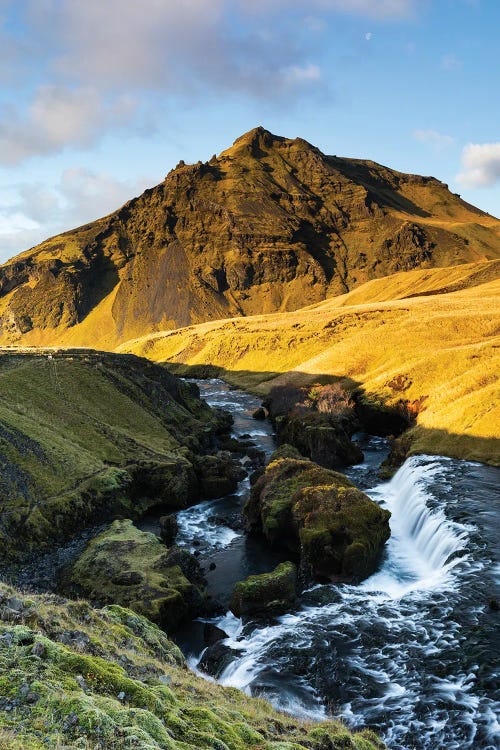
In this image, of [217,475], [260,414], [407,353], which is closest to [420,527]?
[217,475]

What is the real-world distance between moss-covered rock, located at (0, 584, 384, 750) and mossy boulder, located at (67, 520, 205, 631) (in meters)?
9.39

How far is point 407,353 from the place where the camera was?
295ft

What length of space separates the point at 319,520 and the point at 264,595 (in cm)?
723

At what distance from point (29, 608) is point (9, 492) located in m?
25.0

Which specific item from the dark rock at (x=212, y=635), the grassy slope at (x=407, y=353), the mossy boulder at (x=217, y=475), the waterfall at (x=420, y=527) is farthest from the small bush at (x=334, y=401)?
the dark rock at (x=212, y=635)

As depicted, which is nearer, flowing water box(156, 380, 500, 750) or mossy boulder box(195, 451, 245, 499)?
flowing water box(156, 380, 500, 750)

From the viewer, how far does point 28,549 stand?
34.1 meters

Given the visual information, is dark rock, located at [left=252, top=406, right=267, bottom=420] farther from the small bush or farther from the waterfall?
the waterfall

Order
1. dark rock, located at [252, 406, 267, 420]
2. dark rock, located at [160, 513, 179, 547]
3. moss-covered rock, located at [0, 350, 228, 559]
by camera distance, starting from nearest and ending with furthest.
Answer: moss-covered rock, located at [0, 350, 228, 559] → dark rock, located at [160, 513, 179, 547] → dark rock, located at [252, 406, 267, 420]

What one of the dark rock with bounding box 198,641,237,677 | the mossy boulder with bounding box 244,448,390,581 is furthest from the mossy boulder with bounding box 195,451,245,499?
the dark rock with bounding box 198,641,237,677

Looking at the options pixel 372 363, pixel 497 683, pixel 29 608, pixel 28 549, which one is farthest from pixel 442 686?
pixel 372 363

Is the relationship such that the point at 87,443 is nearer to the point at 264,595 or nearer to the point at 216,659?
the point at 264,595

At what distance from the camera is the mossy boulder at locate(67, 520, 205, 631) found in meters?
28.1

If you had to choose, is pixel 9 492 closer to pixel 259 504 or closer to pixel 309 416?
pixel 259 504
